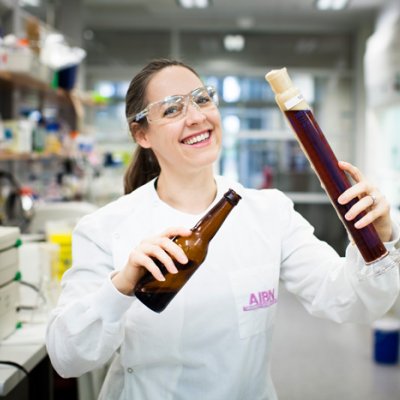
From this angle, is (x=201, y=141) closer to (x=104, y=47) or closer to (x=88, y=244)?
(x=88, y=244)

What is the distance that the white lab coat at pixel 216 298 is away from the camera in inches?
57.0

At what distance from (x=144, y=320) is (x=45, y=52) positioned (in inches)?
125

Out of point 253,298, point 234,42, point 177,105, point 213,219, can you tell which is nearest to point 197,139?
point 177,105

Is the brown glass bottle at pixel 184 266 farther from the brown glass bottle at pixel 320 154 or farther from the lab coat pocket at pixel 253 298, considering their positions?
the lab coat pocket at pixel 253 298

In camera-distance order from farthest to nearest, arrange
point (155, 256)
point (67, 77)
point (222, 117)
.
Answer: point (222, 117) < point (67, 77) < point (155, 256)

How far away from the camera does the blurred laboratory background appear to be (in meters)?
2.46

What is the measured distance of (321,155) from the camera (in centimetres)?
121

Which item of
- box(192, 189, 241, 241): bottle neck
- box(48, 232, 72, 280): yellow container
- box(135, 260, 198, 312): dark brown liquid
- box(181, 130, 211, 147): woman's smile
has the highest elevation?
box(181, 130, 211, 147): woman's smile

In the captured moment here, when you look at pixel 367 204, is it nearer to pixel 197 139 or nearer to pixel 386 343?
pixel 197 139

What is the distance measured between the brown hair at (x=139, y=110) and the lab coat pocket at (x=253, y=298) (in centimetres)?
49

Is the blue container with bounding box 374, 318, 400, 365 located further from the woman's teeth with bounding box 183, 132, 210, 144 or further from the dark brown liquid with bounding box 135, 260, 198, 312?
the dark brown liquid with bounding box 135, 260, 198, 312

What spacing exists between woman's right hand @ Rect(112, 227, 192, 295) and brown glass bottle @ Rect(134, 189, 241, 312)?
2 cm

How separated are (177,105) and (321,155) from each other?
452 millimetres

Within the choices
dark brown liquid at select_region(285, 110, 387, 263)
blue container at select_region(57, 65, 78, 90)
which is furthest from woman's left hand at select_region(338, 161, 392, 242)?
blue container at select_region(57, 65, 78, 90)
